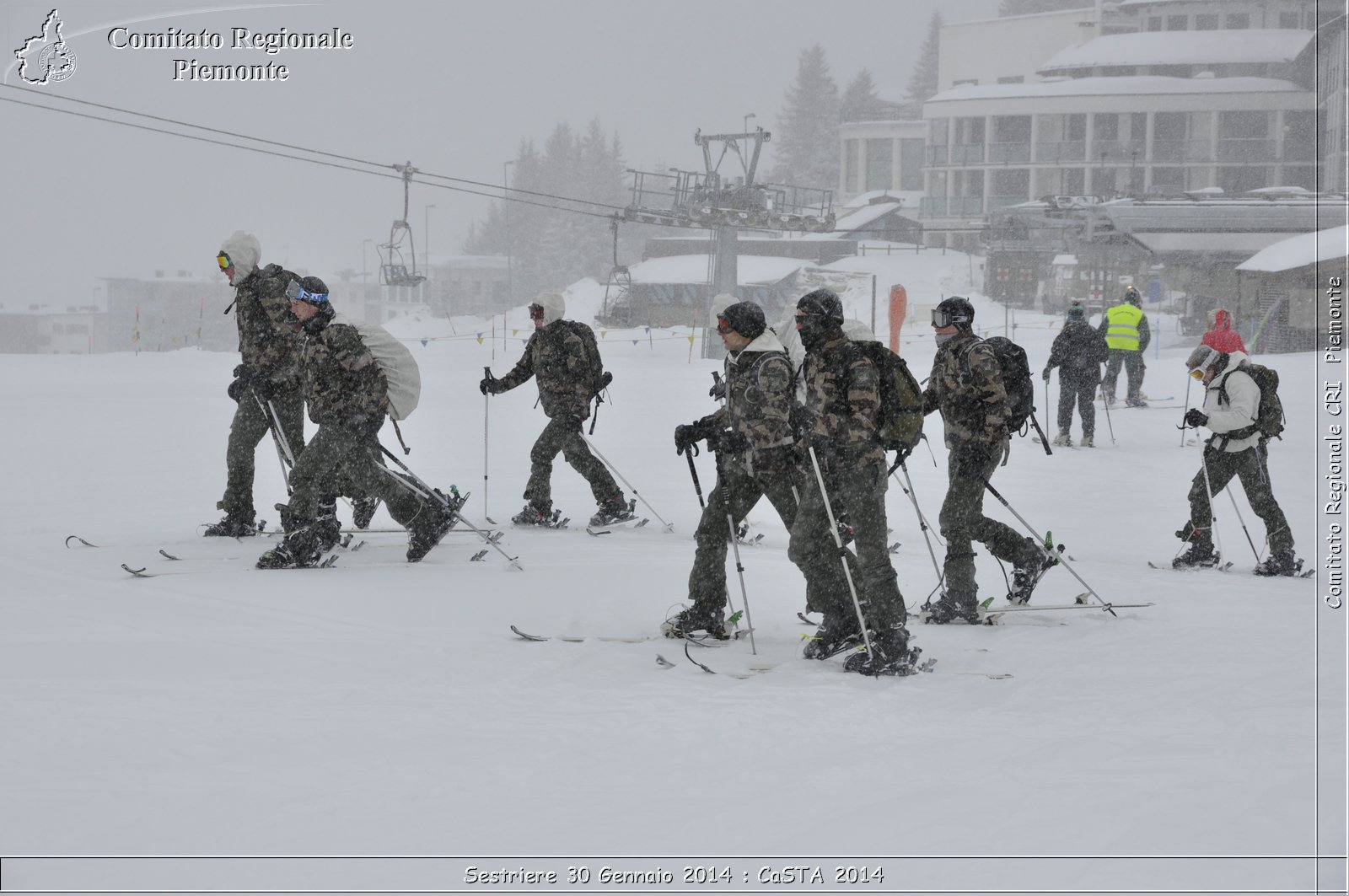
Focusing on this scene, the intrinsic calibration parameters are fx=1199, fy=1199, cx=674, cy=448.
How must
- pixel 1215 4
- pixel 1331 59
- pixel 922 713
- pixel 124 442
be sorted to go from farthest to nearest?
1. pixel 1215 4
2. pixel 1331 59
3. pixel 124 442
4. pixel 922 713

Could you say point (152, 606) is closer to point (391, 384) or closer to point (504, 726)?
point (391, 384)

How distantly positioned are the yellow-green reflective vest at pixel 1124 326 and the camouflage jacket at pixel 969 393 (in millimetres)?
11385

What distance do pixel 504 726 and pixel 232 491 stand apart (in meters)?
4.59

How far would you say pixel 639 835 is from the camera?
351 cm

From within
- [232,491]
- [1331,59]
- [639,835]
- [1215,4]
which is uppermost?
[1215,4]

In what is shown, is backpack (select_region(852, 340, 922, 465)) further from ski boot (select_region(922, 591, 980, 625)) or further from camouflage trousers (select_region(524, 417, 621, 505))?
camouflage trousers (select_region(524, 417, 621, 505))

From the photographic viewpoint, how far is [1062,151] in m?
53.5

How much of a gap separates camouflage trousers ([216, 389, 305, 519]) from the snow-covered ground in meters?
0.29

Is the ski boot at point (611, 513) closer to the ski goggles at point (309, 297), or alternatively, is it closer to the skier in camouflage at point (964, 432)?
the ski goggles at point (309, 297)

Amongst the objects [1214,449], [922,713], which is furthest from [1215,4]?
[922,713]

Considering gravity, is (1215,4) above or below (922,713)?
above

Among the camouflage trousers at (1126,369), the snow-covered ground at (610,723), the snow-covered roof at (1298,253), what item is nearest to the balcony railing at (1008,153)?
the snow-covered roof at (1298,253)

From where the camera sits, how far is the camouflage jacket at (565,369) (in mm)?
8961

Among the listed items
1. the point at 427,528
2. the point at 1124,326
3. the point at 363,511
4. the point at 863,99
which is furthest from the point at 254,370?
the point at 863,99
